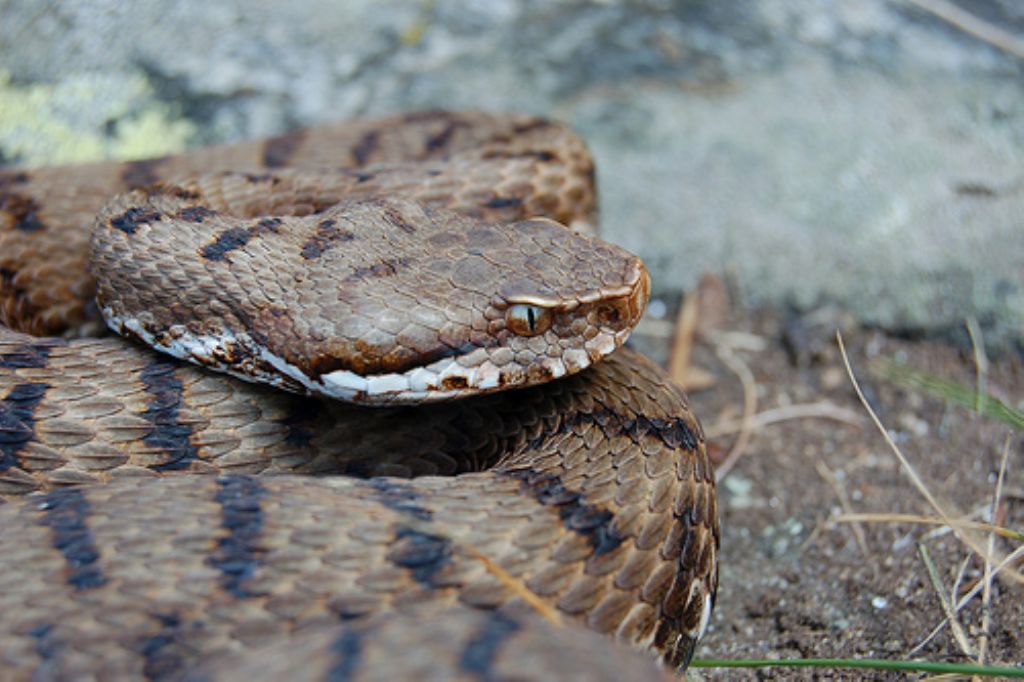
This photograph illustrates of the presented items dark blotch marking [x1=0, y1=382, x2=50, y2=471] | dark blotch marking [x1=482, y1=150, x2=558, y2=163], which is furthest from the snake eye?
dark blotch marking [x1=0, y1=382, x2=50, y2=471]

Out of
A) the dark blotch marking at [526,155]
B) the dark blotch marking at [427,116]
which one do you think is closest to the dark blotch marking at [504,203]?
the dark blotch marking at [526,155]

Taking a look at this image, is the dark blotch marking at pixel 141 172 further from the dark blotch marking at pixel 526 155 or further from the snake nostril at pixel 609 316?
the snake nostril at pixel 609 316

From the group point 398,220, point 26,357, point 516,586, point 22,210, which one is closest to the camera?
point 516,586

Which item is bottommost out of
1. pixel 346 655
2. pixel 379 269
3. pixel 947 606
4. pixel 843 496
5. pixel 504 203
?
pixel 843 496

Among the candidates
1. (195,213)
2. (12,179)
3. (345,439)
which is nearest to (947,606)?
(345,439)

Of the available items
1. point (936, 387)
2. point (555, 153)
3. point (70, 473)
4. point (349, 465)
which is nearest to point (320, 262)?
point (349, 465)

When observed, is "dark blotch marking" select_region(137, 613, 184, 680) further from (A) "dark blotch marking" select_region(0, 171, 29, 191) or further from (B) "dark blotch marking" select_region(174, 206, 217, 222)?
(A) "dark blotch marking" select_region(0, 171, 29, 191)

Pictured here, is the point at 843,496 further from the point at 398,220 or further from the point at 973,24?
the point at 973,24
